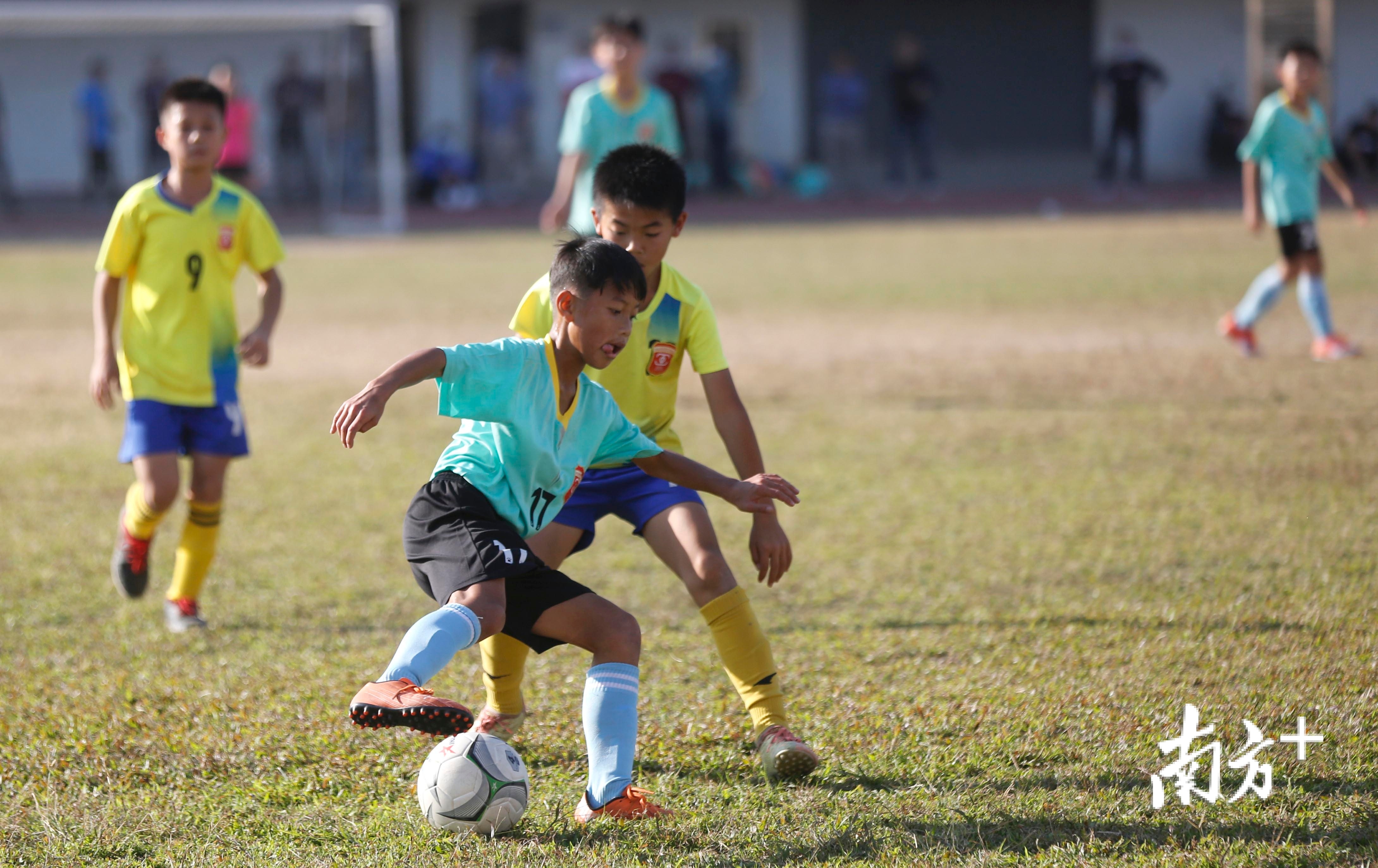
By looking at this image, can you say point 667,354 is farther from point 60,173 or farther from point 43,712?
point 60,173

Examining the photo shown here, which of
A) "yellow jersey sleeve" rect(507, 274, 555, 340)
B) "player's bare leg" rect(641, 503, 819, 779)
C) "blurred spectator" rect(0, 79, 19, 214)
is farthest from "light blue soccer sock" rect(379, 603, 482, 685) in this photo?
"blurred spectator" rect(0, 79, 19, 214)

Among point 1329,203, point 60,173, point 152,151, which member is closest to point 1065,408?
point 1329,203

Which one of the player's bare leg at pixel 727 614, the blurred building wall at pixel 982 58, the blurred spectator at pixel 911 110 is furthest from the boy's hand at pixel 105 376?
the blurred building wall at pixel 982 58

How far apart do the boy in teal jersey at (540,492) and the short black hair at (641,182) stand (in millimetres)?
344

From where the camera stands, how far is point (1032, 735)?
10.8 feet

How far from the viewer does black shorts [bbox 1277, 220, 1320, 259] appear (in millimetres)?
8438

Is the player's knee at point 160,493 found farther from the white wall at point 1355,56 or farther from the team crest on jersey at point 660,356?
the white wall at point 1355,56

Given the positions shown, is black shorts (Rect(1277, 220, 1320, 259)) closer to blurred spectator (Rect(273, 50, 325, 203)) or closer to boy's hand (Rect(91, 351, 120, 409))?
boy's hand (Rect(91, 351, 120, 409))

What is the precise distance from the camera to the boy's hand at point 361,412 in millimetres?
2609

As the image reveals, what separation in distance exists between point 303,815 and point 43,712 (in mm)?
1066

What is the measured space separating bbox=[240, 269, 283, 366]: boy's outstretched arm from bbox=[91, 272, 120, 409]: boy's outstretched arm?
0.39 m

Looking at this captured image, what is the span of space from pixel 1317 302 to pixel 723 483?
6.67 meters

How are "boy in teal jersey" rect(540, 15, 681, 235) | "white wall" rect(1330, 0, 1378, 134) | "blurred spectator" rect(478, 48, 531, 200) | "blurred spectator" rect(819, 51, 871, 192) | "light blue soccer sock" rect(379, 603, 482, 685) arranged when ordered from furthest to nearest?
"white wall" rect(1330, 0, 1378, 134) < "blurred spectator" rect(819, 51, 871, 192) < "blurred spectator" rect(478, 48, 531, 200) < "boy in teal jersey" rect(540, 15, 681, 235) < "light blue soccer sock" rect(379, 603, 482, 685)

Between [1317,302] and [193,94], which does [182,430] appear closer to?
[193,94]
